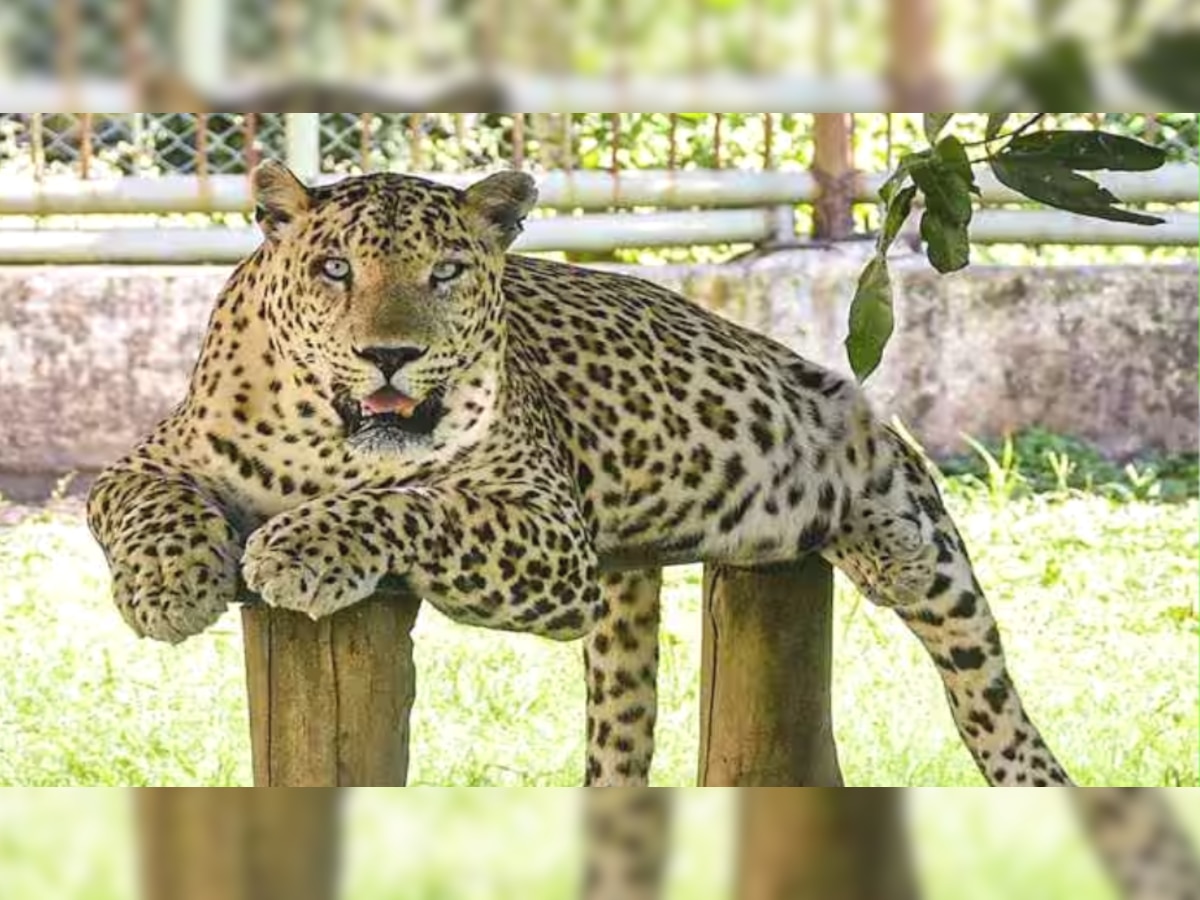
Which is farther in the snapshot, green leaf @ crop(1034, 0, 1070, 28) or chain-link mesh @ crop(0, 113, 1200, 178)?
chain-link mesh @ crop(0, 113, 1200, 178)

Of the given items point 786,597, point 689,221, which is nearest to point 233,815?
point 786,597

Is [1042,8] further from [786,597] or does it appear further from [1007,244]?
[1007,244]

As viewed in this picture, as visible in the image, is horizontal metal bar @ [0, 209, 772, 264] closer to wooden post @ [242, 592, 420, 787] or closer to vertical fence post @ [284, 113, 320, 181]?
vertical fence post @ [284, 113, 320, 181]

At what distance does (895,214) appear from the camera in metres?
1.86

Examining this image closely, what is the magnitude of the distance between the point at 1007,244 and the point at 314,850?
636 cm

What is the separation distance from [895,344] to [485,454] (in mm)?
3913

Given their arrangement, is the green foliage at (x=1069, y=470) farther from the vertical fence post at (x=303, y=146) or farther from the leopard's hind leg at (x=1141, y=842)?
the leopard's hind leg at (x=1141, y=842)

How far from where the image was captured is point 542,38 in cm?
77

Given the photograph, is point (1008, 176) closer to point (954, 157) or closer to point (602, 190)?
point (954, 157)

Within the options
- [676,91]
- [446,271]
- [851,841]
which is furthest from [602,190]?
[851,841]

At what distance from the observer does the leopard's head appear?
2.45 metres

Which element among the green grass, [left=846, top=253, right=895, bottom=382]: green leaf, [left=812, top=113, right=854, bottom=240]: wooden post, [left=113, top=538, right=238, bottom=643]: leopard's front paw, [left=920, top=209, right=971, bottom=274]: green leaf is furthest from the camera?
[left=812, top=113, right=854, bottom=240]: wooden post

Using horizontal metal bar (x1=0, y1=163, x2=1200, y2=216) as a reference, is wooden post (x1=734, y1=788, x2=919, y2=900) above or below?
above

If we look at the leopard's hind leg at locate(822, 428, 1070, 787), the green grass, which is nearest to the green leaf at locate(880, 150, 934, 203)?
the leopard's hind leg at locate(822, 428, 1070, 787)
